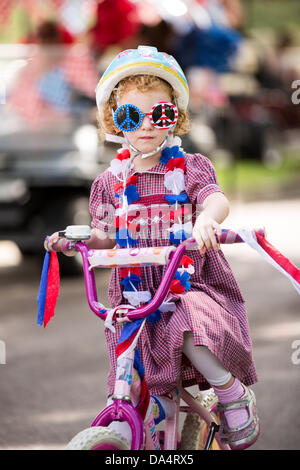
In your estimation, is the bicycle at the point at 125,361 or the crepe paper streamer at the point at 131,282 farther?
the crepe paper streamer at the point at 131,282

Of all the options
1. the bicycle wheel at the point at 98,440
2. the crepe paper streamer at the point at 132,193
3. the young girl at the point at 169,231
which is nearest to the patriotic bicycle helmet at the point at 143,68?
the young girl at the point at 169,231

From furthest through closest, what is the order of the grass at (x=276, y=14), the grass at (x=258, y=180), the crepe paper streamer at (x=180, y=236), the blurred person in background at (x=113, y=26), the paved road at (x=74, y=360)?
the grass at (x=276, y=14), the grass at (x=258, y=180), the blurred person in background at (x=113, y=26), the paved road at (x=74, y=360), the crepe paper streamer at (x=180, y=236)

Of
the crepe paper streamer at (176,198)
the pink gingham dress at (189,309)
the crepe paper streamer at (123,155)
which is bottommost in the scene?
the pink gingham dress at (189,309)

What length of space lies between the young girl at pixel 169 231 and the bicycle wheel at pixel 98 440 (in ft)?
1.18

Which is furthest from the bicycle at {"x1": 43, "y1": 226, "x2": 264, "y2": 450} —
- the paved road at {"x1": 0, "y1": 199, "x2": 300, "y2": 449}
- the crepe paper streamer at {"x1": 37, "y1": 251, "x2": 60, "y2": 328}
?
the paved road at {"x1": 0, "y1": 199, "x2": 300, "y2": 449}

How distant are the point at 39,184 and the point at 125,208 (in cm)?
504

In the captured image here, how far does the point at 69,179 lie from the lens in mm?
7965

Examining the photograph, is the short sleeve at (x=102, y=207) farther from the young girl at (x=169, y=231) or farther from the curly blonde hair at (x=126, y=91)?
the curly blonde hair at (x=126, y=91)

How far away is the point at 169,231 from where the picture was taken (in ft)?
9.78

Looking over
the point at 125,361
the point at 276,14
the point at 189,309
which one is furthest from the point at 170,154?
the point at 276,14

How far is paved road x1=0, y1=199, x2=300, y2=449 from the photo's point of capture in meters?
4.47

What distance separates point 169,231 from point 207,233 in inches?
13.3

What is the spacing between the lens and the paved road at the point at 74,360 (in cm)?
447

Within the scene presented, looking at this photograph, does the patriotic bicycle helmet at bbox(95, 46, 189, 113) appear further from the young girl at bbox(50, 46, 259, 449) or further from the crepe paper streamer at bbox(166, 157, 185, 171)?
the crepe paper streamer at bbox(166, 157, 185, 171)
